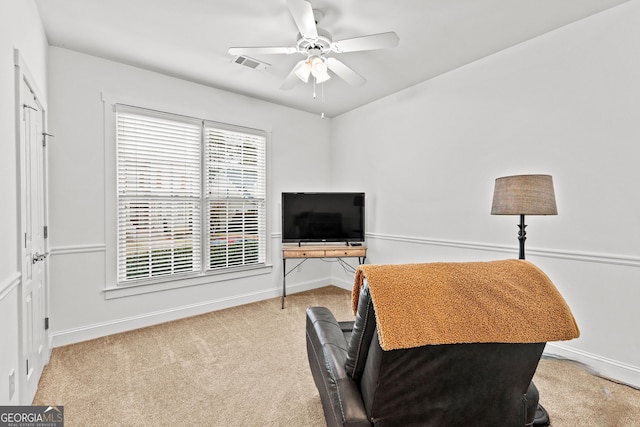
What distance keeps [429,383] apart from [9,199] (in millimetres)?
2198

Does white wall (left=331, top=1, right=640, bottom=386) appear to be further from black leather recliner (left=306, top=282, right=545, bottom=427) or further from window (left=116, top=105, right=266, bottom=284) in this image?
window (left=116, top=105, right=266, bottom=284)

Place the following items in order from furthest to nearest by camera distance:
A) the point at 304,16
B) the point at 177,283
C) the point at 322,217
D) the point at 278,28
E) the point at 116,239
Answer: the point at 322,217
the point at 177,283
the point at 116,239
the point at 278,28
the point at 304,16

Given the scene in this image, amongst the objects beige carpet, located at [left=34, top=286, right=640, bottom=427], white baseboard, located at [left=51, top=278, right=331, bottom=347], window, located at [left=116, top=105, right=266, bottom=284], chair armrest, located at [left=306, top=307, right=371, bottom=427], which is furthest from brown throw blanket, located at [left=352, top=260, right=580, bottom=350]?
white baseboard, located at [left=51, top=278, right=331, bottom=347]

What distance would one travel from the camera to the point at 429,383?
1.12m

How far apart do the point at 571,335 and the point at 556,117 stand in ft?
7.38

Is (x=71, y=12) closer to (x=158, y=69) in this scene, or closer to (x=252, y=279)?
(x=158, y=69)

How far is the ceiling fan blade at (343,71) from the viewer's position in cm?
262

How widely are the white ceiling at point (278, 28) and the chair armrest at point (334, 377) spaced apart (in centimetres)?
222

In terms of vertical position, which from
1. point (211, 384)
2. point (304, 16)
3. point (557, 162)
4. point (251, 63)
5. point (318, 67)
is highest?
point (251, 63)

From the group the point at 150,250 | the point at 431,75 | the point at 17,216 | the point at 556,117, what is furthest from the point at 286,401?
the point at 431,75

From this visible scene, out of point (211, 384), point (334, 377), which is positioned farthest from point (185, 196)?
point (334, 377)

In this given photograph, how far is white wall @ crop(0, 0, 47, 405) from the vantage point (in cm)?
151

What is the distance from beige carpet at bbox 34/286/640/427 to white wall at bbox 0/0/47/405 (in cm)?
58

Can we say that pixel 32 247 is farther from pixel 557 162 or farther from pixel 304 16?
pixel 557 162
